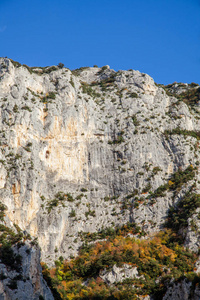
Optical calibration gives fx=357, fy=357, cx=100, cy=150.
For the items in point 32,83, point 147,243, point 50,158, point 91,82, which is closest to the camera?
point 147,243

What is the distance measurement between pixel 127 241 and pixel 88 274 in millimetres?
8223

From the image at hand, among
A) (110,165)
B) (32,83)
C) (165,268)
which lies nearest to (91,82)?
(32,83)

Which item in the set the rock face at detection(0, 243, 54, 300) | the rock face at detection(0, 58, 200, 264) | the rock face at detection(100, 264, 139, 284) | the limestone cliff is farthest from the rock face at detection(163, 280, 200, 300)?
the rock face at detection(0, 243, 54, 300)

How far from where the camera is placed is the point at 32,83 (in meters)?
75.8

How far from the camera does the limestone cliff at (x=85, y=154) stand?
58188 mm

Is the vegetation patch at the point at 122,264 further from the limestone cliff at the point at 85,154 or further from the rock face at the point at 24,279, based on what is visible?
the rock face at the point at 24,279

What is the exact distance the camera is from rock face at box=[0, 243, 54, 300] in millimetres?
37500

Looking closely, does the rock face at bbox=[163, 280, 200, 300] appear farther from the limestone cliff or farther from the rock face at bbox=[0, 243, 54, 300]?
the rock face at bbox=[0, 243, 54, 300]

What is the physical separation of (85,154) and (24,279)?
112 feet

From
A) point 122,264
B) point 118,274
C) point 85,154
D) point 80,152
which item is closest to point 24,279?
point 118,274

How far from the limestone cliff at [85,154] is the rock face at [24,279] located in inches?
488

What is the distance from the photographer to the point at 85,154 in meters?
70.2

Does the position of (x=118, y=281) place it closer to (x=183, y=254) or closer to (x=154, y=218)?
(x=183, y=254)

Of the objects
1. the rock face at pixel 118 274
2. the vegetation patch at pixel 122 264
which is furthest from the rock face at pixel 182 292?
the rock face at pixel 118 274
